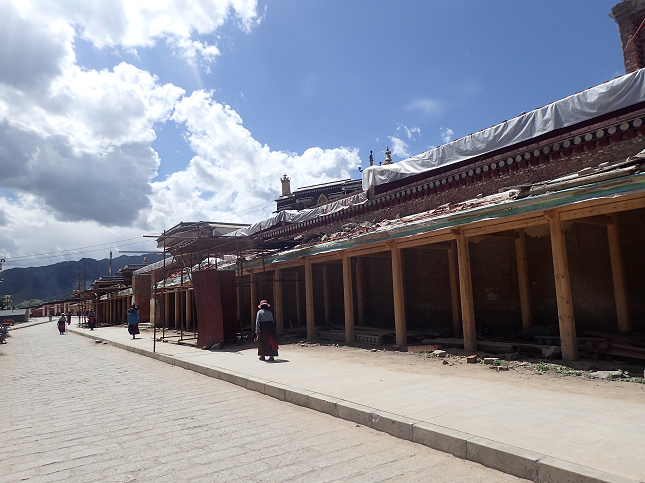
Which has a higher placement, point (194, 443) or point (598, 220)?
point (598, 220)

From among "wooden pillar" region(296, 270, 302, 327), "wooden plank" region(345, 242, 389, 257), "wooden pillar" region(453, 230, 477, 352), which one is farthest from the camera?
"wooden pillar" region(296, 270, 302, 327)

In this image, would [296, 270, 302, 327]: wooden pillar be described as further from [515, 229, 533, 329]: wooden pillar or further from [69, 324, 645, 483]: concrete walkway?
[69, 324, 645, 483]: concrete walkway

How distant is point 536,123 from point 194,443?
10.9 metres

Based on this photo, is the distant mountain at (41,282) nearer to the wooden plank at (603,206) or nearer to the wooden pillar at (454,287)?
the wooden pillar at (454,287)

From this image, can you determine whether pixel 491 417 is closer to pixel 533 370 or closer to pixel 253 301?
pixel 533 370

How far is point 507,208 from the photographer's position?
8.02m

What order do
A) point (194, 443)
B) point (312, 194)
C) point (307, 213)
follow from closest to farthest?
point (194, 443) → point (307, 213) → point (312, 194)

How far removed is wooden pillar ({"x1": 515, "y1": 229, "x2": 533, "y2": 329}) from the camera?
10.7 m

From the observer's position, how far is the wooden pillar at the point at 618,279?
9.21 m

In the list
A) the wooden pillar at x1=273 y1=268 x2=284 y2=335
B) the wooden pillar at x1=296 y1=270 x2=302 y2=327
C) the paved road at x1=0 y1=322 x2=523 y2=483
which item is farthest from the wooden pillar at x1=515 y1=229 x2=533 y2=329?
the wooden pillar at x1=296 y1=270 x2=302 y2=327

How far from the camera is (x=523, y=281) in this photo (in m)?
10.8

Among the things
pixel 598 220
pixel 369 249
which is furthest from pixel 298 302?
pixel 598 220

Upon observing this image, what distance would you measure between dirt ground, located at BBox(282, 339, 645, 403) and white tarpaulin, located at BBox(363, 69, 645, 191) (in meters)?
5.88

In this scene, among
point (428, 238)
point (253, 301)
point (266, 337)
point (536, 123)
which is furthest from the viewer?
point (253, 301)
